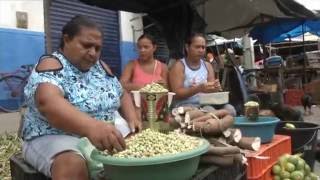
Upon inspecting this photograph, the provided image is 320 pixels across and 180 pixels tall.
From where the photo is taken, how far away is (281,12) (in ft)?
21.0

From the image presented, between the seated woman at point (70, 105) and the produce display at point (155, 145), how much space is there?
0.08 meters

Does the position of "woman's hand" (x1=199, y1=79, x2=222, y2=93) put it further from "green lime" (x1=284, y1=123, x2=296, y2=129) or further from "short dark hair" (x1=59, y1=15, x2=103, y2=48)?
"short dark hair" (x1=59, y1=15, x2=103, y2=48)

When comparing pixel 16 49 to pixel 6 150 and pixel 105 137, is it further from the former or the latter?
pixel 105 137

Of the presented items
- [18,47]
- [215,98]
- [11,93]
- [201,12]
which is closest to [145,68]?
[215,98]

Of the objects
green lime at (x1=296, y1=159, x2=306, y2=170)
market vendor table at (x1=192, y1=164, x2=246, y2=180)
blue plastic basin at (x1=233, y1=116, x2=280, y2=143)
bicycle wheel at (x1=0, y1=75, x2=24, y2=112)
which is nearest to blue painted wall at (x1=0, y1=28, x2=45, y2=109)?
bicycle wheel at (x1=0, y1=75, x2=24, y2=112)

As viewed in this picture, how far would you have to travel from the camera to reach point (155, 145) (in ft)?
6.36

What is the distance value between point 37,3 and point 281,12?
4598 millimetres

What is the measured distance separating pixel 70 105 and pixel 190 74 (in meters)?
2.62

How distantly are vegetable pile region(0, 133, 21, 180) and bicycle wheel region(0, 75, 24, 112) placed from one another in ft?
7.98

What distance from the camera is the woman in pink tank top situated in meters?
4.55

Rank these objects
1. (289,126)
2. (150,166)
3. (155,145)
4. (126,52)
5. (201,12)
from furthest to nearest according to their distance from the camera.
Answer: (126,52) < (201,12) < (289,126) < (155,145) < (150,166)

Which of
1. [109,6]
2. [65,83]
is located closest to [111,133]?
[65,83]

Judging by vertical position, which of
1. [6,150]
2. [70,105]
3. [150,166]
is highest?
[70,105]

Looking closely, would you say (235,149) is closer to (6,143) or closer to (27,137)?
(27,137)
